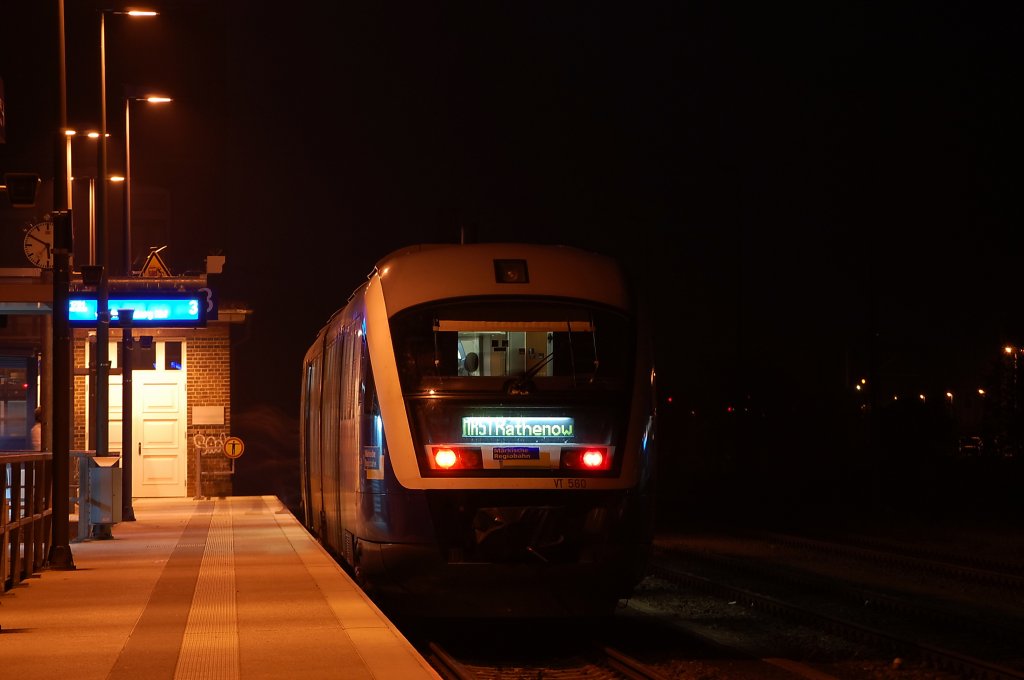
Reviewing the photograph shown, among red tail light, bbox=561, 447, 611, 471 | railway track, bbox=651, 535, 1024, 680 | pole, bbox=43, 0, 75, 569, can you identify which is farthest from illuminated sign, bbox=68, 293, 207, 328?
red tail light, bbox=561, 447, 611, 471

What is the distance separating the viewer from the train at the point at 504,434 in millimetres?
11594

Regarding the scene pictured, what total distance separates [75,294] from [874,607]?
14377mm

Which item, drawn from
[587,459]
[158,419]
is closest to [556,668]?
[587,459]

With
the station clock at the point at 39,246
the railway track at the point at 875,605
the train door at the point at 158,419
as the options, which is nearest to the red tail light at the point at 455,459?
the railway track at the point at 875,605

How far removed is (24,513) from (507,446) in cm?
630


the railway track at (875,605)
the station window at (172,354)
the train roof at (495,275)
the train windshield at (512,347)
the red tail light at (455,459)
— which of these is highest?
the station window at (172,354)

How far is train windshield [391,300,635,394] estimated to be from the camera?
1203 centimetres

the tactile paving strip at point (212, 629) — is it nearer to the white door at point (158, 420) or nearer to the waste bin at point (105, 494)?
the waste bin at point (105, 494)

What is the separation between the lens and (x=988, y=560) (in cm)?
2022

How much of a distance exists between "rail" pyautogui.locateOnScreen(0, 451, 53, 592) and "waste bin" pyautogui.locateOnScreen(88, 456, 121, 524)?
3754 millimetres

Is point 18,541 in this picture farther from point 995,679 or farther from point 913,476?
point 913,476

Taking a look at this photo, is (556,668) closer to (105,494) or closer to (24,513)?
(24,513)

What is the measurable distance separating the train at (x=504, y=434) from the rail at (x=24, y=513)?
11.4 ft

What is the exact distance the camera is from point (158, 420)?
34656 mm
